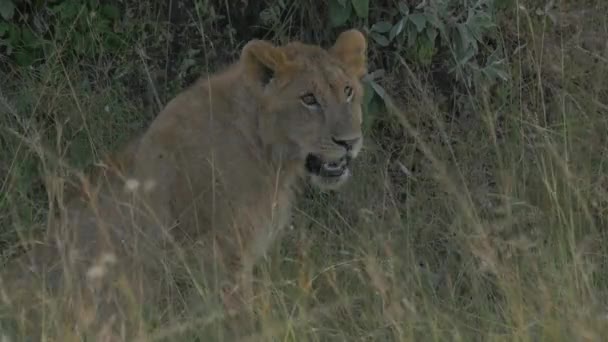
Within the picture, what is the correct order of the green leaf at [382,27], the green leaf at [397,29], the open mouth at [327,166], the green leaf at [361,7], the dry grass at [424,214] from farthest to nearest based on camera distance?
the green leaf at [382,27]
the green leaf at [397,29]
the green leaf at [361,7]
the open mouth at [327,166]
the dry grass at [424,214]

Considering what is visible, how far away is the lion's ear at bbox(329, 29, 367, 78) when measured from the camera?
5.04m

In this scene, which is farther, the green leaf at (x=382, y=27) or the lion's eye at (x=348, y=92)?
the green leaf at (x=382, y=27)

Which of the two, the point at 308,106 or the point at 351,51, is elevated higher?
the point at 351,51

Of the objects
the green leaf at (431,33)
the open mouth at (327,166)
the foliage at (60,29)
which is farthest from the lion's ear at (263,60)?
the foliage at (60,29)

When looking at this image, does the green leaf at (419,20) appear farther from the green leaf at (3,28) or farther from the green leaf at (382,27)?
the green leaf at (3,28)

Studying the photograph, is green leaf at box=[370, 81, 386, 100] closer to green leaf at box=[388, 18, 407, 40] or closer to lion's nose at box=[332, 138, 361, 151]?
green leaf at box=[388, 18, 407, 40]

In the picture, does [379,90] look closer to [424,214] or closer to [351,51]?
[424,214]

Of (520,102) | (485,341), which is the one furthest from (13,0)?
(485,341)

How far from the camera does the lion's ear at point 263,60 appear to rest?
16.0 ft

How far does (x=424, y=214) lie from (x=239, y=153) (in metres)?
1.03

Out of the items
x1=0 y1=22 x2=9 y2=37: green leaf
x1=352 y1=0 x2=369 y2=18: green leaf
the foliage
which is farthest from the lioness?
x1=0 y1=22 x2=9 y2=37: green leaf

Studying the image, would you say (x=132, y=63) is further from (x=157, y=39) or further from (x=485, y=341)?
(x=485, y=341)

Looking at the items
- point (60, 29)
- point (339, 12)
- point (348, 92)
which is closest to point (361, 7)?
point (339, 12)

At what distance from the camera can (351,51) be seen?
5066 millimetres
